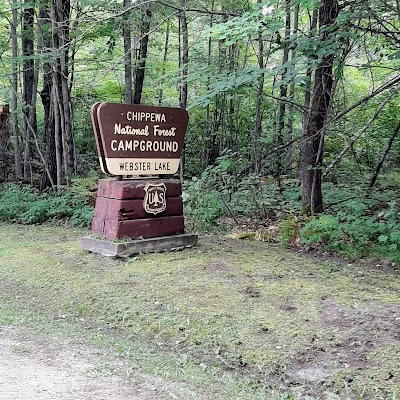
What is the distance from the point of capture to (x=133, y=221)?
6.39 metres

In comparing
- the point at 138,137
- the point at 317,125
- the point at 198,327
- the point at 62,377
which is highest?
the point at 317,125

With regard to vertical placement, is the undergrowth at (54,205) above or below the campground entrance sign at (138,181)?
below

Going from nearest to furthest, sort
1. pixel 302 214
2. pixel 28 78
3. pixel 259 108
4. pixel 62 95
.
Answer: pixel 302 214
pixel 259 108
pixel 62 95
pixel 28 78

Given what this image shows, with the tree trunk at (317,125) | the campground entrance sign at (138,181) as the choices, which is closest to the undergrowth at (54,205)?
the campground entrance sign at (138,181)

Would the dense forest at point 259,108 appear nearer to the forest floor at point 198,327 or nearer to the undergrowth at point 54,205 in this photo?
the undergrowth at point 54,205

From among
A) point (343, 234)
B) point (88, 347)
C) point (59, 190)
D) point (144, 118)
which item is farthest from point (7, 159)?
point (88, 347)

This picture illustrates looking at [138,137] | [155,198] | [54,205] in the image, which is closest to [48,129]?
[54,205]

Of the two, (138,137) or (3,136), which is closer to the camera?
(138,137)

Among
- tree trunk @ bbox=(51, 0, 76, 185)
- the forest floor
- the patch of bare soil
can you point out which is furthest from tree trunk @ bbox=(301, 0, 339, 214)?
tree trunk @ bbox=(51, 0, 76, 185)

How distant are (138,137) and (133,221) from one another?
3.58 feet

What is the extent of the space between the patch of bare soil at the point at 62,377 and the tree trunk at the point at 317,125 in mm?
4812

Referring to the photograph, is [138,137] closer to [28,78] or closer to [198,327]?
[198,327]

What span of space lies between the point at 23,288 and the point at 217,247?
2643 mm

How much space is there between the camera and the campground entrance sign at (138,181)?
620 centimetres
